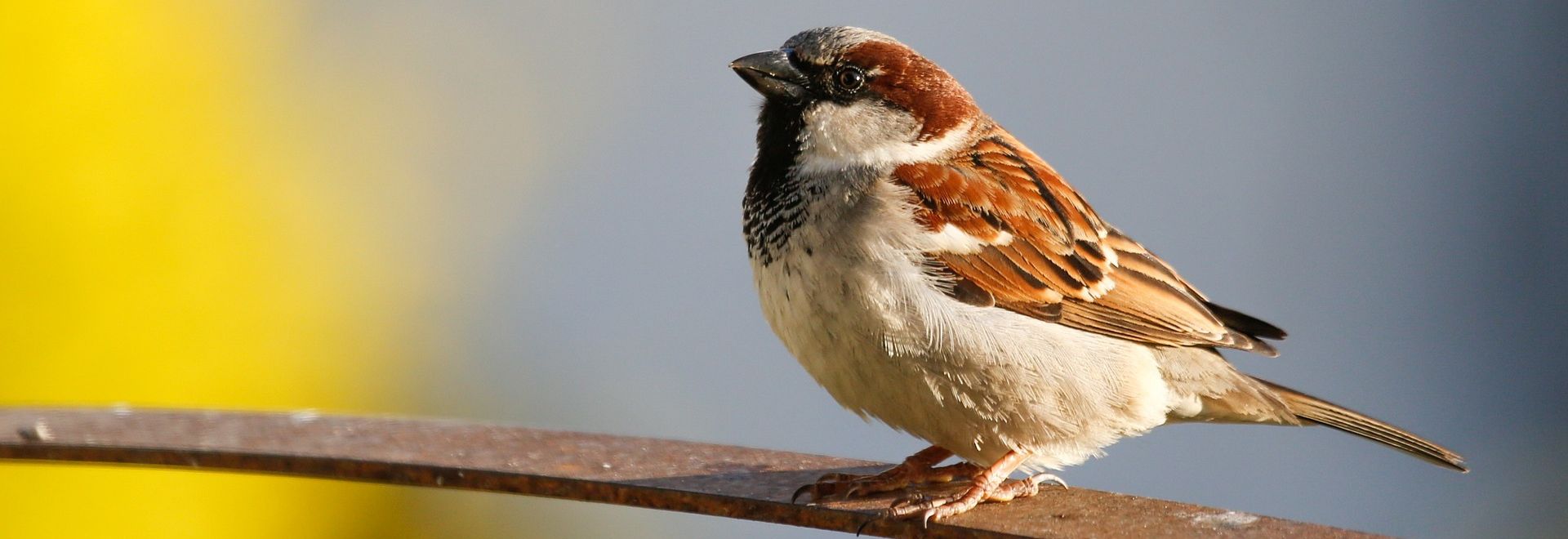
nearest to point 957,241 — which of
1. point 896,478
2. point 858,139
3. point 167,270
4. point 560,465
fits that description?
point 858,139

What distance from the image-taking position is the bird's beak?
214 cm

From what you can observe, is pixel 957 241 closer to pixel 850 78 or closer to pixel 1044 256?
pixel 1044 256

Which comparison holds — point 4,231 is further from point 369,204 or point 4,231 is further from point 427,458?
point 427,458

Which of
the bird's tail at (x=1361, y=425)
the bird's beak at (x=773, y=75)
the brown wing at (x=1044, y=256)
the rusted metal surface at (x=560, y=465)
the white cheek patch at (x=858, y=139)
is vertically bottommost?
the rusted metal surface at (x=560, y=465)

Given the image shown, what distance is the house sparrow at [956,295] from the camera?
1971mm

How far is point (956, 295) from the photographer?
2053 mm

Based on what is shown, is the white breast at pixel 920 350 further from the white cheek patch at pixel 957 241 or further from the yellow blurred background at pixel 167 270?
the yellow blurred background at pixel 167 270

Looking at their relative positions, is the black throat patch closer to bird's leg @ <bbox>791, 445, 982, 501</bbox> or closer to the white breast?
the white breast

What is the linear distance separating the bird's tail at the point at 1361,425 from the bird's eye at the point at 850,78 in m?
0.80

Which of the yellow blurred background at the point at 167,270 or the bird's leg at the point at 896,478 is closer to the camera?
the bird's leg at the point at 896,478

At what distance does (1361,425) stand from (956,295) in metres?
0.73

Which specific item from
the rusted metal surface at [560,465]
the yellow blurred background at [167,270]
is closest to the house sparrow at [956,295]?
the rusted metal surface at [560,465]

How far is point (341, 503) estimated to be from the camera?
3.16 metres

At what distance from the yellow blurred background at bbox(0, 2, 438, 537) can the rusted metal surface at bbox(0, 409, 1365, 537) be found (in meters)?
0.86
